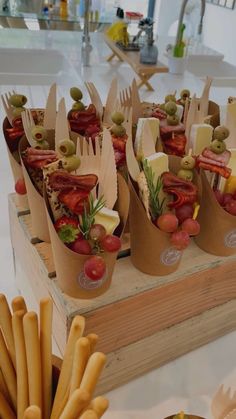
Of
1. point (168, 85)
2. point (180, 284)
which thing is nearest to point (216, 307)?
point (180, 284)

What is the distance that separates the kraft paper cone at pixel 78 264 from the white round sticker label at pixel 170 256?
74 millimetres

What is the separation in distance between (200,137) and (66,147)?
23 centimetres

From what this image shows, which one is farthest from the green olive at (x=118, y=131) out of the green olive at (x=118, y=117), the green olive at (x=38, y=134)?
the green olive at (x=38, y=134)

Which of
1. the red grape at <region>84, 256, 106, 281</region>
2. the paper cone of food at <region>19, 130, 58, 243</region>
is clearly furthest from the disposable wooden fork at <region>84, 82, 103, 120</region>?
the red grape at <region>84, 256, 106, 281</region>

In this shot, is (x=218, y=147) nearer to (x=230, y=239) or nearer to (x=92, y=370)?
(x=230, y=239)

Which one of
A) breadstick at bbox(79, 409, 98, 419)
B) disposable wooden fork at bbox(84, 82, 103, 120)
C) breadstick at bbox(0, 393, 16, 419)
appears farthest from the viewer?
disposable wooden fork at bbox(84, 82, 103, 120)

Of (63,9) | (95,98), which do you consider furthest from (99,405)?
(63,9)

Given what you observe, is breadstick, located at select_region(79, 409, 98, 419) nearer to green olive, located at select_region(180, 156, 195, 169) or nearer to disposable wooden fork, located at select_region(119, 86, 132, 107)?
green olive, located at select_region(180, 156, 195, 169)

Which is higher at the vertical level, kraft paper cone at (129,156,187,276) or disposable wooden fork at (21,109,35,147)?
disposable wooden fork at (21,109,35,147)

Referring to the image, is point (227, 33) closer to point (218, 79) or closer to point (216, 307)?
point (218, 79)

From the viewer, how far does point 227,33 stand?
4.03 metres

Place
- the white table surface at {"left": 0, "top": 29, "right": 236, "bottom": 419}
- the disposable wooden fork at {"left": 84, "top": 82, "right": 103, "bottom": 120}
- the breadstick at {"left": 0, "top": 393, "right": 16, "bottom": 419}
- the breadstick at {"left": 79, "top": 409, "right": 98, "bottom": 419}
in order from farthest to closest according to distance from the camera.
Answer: the disposable wooden fork at {"left": 84, "top": 82, "right": 103, "bottom": 120}, the white table surface at {"left": 0, "top": 29, "right": 236, "bottom": 419}, the breadstick at {"left": 0, "top": 393, "right": 16, "bottom": 419}, the breadstick at {"left": 79, "top": 409, "right": 98, "bottom": 419}

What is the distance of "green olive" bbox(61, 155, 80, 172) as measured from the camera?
0.49 metres

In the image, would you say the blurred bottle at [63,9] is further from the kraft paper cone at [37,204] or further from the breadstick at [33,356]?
the breadstick at [33,356]
